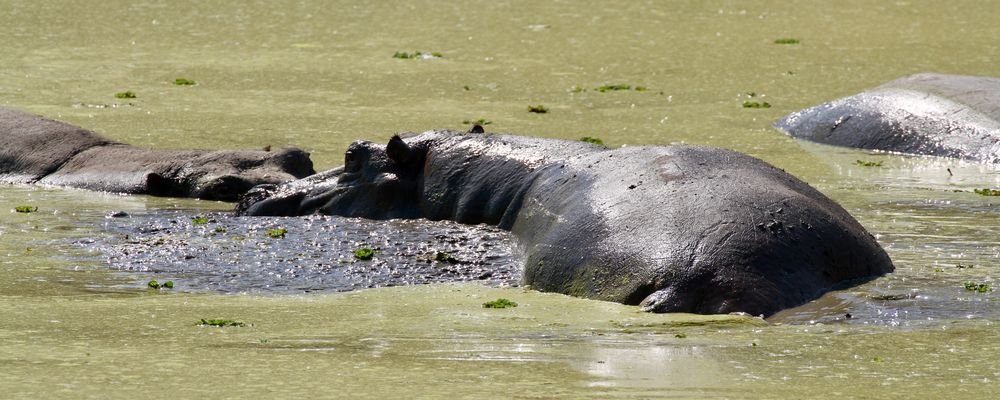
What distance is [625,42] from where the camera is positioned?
1653cm

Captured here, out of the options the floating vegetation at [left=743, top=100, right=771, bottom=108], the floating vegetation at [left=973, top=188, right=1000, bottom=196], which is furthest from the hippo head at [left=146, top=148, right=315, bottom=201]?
the floating vegetation at [left=743, top=100, right=771, bottom=108]

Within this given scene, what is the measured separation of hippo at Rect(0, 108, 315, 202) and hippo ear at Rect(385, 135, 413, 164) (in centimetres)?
118

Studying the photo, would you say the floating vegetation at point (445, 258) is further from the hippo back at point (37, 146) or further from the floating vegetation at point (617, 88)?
the floating vegetation at point (617, 88)

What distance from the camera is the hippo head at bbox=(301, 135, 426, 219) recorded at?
8.62 meters

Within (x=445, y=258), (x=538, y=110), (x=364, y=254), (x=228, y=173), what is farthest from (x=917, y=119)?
(x=364, y=254)

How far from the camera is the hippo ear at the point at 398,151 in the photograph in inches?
336

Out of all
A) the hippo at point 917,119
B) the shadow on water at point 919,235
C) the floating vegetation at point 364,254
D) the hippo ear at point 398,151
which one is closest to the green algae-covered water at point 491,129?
the shadow on water at point 919,235

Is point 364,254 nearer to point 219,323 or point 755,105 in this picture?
point 219,323

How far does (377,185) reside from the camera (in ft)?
28.4

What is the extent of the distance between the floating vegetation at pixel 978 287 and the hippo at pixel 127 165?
4.20m

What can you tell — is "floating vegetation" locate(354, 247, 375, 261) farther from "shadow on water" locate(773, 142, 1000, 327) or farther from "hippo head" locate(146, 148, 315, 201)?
"shadow on water" locate(773, 142, 1000, 327)

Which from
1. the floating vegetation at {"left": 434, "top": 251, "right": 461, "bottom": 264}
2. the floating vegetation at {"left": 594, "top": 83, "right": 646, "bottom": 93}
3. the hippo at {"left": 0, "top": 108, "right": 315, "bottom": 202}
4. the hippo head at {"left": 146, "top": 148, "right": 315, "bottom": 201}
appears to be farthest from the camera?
the floating vegetation at {"left": 594, "top": 83, "right": 646, "bottom": 93}

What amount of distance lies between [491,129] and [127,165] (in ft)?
8.94

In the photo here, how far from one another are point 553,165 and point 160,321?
2277 millimetres
